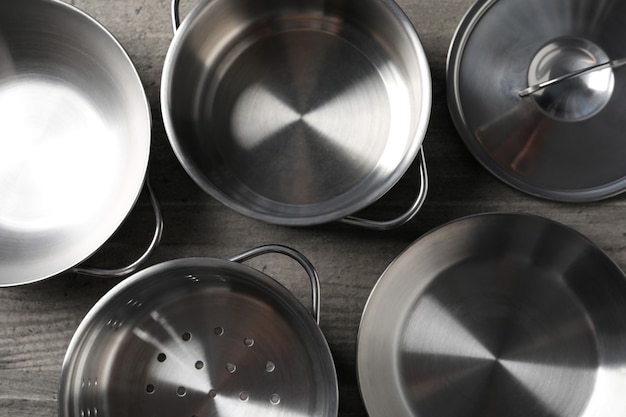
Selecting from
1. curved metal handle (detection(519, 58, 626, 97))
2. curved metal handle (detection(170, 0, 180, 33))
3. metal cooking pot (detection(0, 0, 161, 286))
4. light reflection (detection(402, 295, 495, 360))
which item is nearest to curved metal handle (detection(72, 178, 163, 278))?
metal cooking pot (detection(0, 0, 161, 286))

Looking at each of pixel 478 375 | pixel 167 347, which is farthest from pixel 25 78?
pixel 478 375

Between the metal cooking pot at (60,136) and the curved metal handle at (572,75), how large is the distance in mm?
431

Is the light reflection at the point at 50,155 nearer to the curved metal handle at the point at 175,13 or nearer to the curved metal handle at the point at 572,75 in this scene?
the curved metal handle at the point at 175,13

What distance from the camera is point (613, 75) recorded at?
76 cm

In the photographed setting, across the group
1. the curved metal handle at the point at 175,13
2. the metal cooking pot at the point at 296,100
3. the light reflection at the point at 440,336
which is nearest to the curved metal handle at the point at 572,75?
the metal cooking pot at the point at 296,100

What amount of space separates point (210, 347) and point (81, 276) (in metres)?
0.17

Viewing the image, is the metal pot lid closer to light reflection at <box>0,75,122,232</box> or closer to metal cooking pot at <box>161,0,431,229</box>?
metal cooking pot at <box>161,0,431,229</box>

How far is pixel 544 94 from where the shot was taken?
0.75 meters

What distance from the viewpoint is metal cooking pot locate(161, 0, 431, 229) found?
741mm

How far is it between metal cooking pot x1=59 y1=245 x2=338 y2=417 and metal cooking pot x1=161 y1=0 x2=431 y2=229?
0.12 m

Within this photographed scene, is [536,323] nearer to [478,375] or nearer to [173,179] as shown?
[478,375]

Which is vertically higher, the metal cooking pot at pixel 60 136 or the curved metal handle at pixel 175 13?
the curved metal handle at pixel 175 13

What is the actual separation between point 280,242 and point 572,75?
0.37 meters

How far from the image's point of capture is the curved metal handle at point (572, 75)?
0.71 meters
